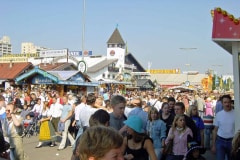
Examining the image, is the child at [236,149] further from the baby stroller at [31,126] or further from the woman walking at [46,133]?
the baby stroller at [31,126]

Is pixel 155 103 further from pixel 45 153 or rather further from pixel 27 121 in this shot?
pixel 45 153

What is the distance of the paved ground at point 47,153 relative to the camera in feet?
Answer: 31.7

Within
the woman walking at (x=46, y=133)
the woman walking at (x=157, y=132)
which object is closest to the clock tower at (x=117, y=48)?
the woman walking at (x=46, y=133)

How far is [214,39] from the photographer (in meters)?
5.62

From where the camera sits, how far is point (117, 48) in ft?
213

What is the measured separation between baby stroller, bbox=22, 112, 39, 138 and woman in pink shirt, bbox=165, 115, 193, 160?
890 cm

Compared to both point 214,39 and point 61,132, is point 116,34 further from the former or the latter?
point 214,39

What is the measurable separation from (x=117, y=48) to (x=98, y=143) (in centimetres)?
6317

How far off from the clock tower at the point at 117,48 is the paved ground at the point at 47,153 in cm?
4907

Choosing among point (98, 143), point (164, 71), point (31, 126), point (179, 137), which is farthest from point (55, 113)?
point (164, 71)

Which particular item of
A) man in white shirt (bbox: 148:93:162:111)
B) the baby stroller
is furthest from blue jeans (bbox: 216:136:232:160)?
the baby stroller

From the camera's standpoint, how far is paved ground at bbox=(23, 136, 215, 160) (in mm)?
9670

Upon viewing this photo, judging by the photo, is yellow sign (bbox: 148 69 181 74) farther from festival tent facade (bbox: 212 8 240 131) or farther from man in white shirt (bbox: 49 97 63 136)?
festival tent facade (bbox: 212 8 240 131)

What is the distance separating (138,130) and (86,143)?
2.09 meters
